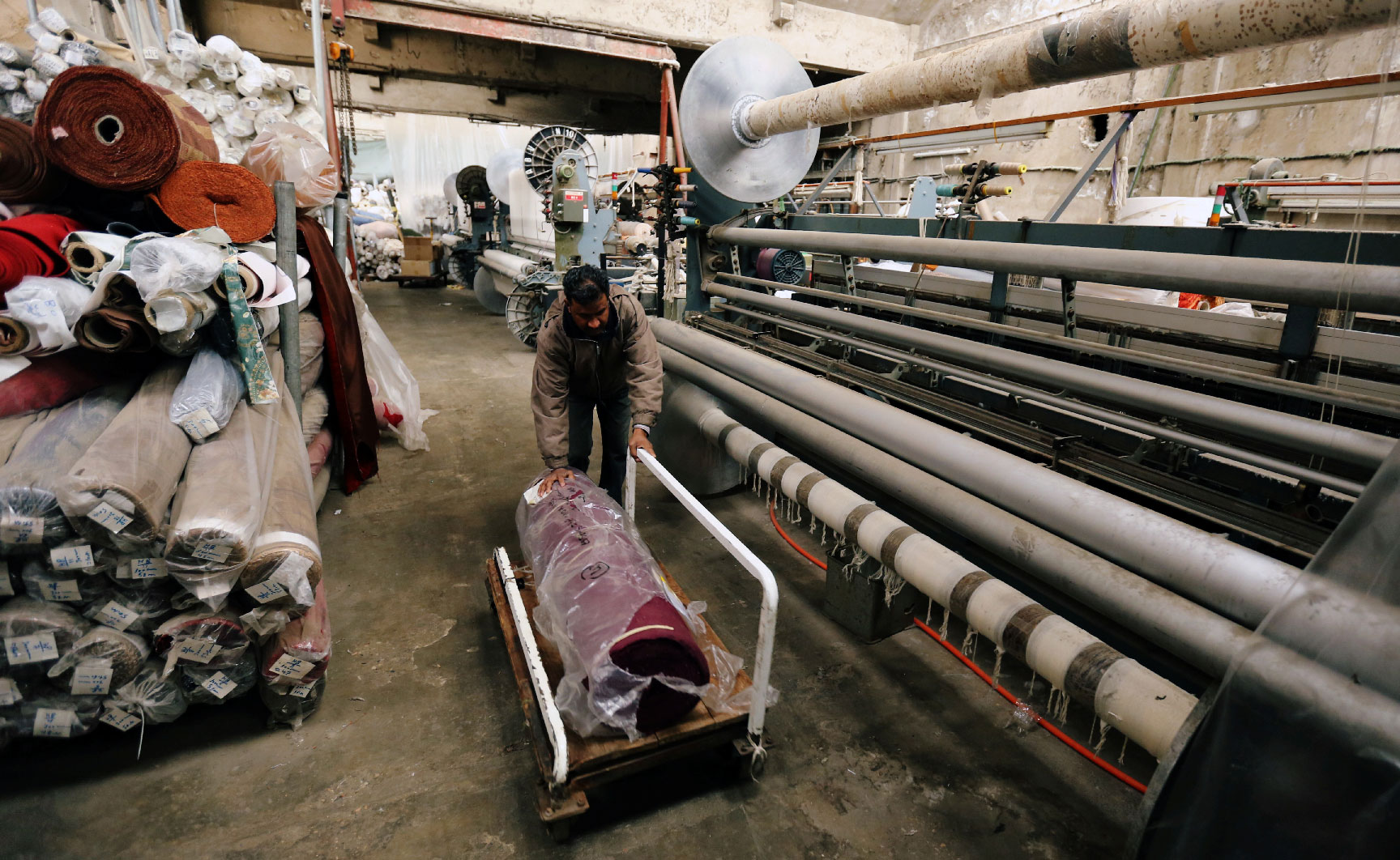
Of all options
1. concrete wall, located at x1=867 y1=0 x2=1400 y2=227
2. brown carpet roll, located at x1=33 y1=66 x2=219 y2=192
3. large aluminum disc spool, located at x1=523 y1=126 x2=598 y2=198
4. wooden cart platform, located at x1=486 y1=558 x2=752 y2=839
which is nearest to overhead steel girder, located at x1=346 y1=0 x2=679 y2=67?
large aluminum disc spool, located at x1=523 y1=126 x2=598 y2=198

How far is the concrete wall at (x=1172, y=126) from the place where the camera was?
5.73 m

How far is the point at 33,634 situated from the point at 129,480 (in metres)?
0.42

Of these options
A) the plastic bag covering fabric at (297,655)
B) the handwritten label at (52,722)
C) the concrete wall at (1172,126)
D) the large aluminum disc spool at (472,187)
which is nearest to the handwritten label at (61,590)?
the handwritten label at (52,722)

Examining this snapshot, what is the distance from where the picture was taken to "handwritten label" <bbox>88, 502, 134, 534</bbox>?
145 cm

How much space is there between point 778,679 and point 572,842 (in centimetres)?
81

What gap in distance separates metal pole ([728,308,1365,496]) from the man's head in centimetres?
90

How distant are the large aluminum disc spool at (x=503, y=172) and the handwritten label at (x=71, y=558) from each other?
24.8ft

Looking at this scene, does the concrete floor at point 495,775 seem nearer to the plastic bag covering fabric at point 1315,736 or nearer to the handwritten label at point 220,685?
the handwritten label at point 220,685

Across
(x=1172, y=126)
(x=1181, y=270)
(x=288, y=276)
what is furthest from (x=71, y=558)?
(x=1172, y=126)

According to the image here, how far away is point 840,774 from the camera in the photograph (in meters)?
1.76

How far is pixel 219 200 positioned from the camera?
2.33 m

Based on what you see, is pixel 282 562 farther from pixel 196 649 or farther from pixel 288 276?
pixel 288 276

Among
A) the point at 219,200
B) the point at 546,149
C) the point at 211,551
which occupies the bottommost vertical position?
the point at 211,551

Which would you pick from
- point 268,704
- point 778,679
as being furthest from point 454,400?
point 778,679
